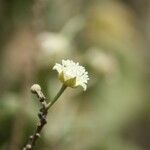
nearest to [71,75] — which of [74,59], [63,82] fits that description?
[63,82]

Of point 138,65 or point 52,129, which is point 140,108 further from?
point 52,129

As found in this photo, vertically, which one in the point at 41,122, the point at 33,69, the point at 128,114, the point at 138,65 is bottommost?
the point at 41,122

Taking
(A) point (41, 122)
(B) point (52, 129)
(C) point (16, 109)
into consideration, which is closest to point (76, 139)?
(B) point (52, 129)

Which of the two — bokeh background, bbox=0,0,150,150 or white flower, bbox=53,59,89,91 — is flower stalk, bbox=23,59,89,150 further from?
bokeh background, bbox=0,0,150,150

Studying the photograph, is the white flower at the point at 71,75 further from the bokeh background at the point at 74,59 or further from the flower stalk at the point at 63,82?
the bokeh background at the point at 74,59

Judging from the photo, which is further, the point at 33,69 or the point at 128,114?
the point at 128,114
